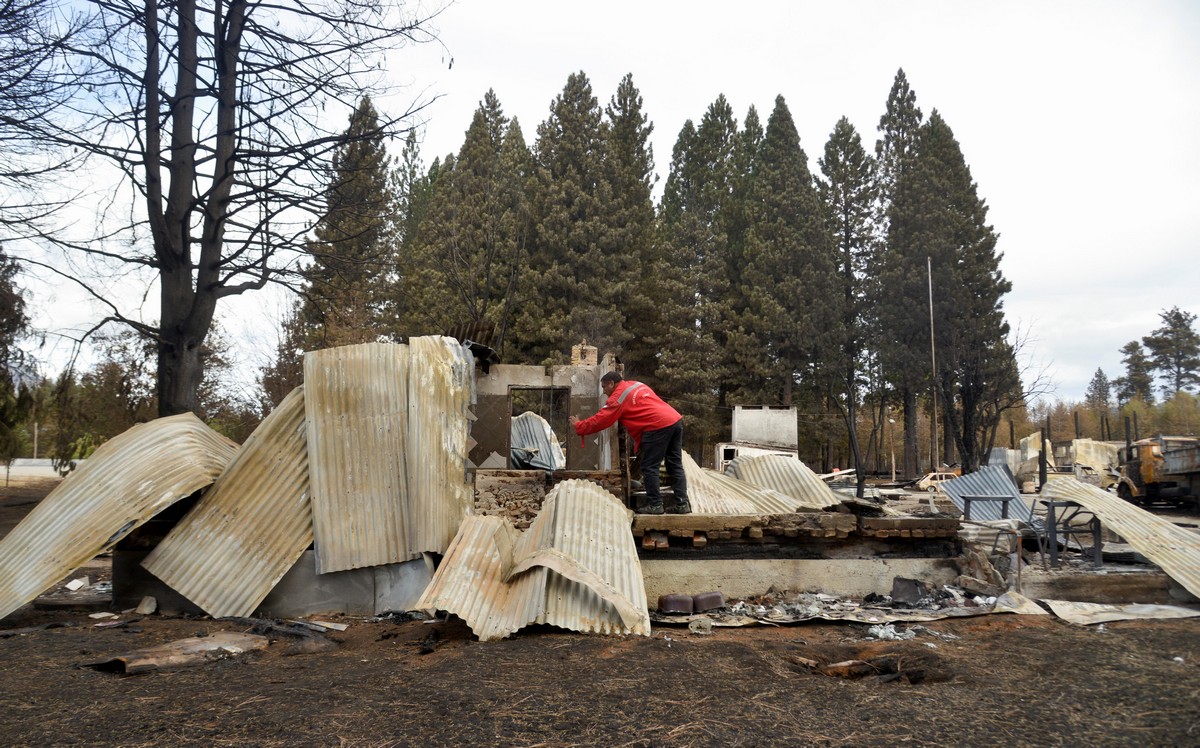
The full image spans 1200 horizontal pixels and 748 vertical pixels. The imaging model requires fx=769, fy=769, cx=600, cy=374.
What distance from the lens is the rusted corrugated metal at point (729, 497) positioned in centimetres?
818

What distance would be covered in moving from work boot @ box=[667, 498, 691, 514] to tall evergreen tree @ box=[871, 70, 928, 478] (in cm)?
2723

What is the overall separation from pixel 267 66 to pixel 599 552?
8.42 meters

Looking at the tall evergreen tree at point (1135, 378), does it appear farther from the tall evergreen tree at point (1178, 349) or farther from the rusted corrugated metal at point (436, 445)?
the rusted corrugated metal at point (436, 445)

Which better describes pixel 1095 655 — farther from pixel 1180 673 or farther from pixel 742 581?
pixel 742 581

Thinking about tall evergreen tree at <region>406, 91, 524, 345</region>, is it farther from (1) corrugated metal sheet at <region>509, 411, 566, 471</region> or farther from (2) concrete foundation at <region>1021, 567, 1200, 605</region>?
(2) concrete foundation at <region>1021, 567, 1200, 605</region>

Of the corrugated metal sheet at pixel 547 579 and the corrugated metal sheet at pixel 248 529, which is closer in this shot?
the corrugated metal sheet at pixel 547 579

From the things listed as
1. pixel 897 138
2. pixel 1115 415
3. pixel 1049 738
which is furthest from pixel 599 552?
pixel 1115 415

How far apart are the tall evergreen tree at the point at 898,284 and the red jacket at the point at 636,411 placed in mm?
27511

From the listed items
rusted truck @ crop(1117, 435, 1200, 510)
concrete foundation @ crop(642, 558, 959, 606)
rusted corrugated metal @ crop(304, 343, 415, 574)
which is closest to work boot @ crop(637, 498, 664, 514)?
concrete foundation @ crop(642, 558, 959, 606)

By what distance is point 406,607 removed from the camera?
683 centimetres

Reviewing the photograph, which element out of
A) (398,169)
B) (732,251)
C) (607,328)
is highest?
(398,169)

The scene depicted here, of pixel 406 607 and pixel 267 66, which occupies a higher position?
pixel 267 66


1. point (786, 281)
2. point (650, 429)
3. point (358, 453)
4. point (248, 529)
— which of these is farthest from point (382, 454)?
point (786, 281)

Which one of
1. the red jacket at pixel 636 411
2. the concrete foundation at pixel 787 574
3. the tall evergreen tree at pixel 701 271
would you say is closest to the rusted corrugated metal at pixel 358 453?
the red jacket at pixel 636 411
